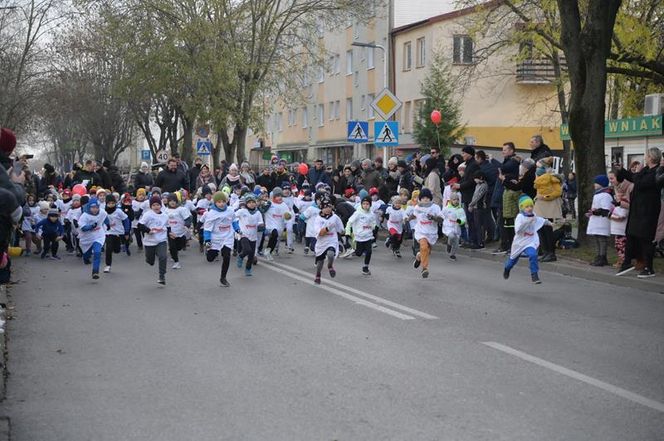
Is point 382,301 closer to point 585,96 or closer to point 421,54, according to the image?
point 585,96

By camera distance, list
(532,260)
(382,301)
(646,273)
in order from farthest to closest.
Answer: (646,273), (532,260), (382,301)

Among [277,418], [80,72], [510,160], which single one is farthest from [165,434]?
[80,72]

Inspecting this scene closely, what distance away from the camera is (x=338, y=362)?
8.86 metres

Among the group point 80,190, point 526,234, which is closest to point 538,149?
point 526,234

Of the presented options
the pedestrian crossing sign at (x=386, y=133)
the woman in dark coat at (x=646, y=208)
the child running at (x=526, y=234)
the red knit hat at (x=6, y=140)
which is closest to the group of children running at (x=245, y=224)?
the child running at (x=526, y=234)

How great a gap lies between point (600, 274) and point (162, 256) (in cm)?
691

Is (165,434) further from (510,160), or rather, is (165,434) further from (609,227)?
(510,160)

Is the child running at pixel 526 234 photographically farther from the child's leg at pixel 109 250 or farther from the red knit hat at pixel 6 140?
the red knit hat at pixel 6 140

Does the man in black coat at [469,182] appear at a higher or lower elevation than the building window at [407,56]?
lower

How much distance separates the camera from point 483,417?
6.81 meters

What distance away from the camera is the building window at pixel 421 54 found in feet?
165

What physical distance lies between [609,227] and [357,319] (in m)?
7.35

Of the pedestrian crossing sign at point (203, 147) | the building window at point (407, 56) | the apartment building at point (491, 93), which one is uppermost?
the building window at point (407, 56)

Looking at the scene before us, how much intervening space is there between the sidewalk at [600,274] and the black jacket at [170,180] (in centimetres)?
813
